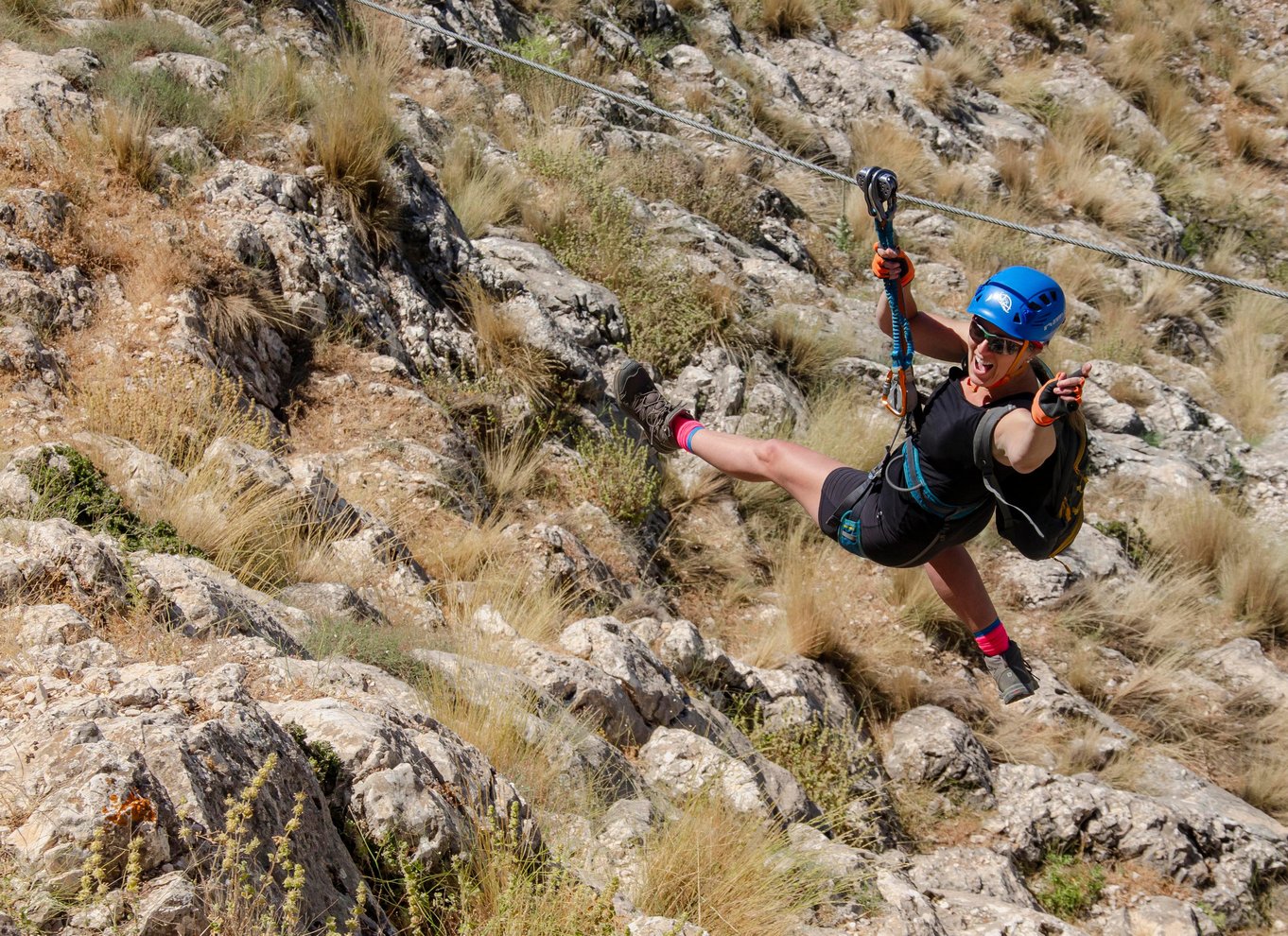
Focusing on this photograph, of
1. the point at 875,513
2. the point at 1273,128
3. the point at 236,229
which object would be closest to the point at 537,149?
the point at 236,229

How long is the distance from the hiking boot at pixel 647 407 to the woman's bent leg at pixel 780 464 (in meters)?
0.39

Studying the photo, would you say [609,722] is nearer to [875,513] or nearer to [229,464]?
[875,513]

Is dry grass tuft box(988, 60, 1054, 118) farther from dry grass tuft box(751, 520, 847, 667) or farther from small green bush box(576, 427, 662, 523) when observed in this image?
small green bush box(576, 427, 662, 523)

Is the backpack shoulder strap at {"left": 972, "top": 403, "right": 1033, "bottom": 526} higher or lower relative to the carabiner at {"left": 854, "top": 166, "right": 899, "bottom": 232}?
lower

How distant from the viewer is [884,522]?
3.76 meters

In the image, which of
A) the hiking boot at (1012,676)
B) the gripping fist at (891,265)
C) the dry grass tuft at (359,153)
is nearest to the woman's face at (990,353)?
the gripping fist at (891,265)

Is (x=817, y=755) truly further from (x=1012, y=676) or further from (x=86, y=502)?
(x=86, y=502)

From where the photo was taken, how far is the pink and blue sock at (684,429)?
14.9 feet

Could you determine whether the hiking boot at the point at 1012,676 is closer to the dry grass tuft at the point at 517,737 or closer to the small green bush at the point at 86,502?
the dry grass tuft at the point at 517,737

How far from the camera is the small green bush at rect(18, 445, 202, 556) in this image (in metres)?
3.34

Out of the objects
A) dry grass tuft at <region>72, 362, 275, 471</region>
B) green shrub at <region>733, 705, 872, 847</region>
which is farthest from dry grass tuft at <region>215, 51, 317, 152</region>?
green shrub at <region>733, 705, 872, 847</region>

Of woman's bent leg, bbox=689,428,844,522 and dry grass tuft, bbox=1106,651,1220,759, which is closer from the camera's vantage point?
woman's bent leg, bbox=689,428,844,522

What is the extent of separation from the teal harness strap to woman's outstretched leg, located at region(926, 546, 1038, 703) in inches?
22.2

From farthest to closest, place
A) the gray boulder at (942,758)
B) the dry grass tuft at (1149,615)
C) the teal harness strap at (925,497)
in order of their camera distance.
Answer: the dry grass tuft at (1149,615) < the gray boulder at (942,758) < the teal harness strap at (925,497)
